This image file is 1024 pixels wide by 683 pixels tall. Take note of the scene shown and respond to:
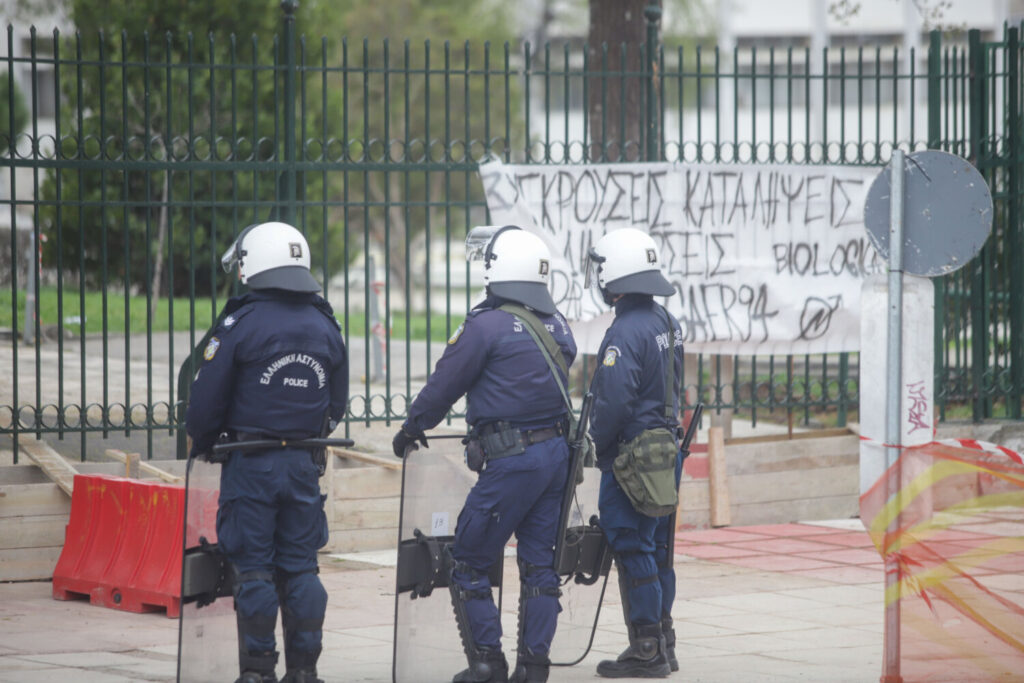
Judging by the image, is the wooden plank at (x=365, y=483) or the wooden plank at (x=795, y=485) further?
the wooden plank at (x=795, y=485)

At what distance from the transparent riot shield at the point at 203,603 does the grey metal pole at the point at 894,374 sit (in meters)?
2.59

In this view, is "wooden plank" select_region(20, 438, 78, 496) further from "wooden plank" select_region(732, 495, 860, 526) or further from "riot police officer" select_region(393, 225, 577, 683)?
"wooden plank" select_region(732, 495, 860, 526)

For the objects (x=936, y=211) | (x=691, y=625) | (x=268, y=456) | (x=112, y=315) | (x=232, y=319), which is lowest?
(x=691, y=625)

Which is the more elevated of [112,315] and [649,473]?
[112,315]

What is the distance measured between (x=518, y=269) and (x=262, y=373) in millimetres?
1134

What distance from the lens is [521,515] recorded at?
223 inches

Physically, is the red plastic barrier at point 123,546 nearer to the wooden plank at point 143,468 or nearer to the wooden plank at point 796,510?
the wooden plank at point 143,468

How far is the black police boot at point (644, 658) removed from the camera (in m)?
5.96

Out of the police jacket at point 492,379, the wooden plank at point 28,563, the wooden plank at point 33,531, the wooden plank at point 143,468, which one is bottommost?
the wooden plank at point 28,563

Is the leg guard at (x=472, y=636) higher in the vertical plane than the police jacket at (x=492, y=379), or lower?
lower

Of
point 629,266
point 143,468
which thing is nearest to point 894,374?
point 629,266

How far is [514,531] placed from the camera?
580 cm

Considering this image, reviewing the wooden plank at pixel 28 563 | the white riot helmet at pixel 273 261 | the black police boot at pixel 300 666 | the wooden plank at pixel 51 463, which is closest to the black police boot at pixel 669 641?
the black police boot at pixel 300 666

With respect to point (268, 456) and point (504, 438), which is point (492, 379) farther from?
point (268, 456)
